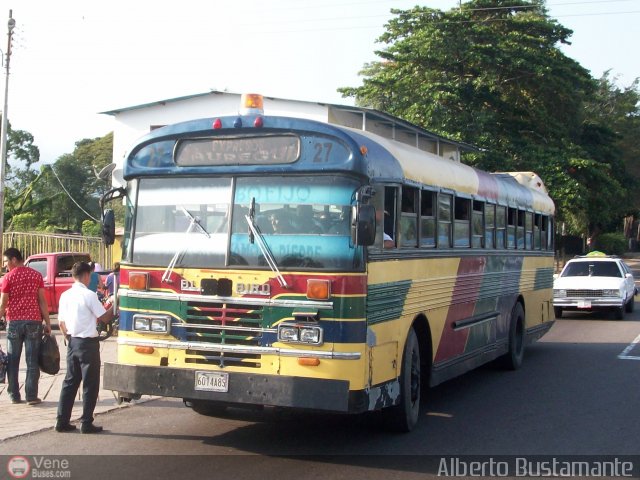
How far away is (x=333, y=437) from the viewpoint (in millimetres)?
8227

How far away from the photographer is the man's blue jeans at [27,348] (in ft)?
31.9

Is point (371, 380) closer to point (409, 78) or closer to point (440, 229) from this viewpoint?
point (440, 229)

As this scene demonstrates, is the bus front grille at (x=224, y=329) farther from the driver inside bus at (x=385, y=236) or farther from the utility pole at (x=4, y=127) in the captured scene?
the utility pole at (x=4, y=127)

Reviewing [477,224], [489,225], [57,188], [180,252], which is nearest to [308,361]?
[180,252]

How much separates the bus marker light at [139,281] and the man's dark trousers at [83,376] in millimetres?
800

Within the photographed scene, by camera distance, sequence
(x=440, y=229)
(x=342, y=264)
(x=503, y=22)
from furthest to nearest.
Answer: (x=503, y=22), (x=440, y=229), (x=342, y=264)

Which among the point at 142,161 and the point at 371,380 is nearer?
the point at 371,380

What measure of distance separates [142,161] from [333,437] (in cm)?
327

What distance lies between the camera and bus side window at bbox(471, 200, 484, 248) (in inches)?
430

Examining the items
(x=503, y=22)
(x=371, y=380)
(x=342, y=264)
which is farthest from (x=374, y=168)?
(x=503, y=22)

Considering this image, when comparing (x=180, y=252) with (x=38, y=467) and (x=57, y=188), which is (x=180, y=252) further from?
(x=57, y=188)

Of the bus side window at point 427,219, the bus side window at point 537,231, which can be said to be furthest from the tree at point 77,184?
the bus side window at point 427,219

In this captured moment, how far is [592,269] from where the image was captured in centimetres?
2253

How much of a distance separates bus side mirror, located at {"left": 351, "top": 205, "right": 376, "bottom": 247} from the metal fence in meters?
18.4
